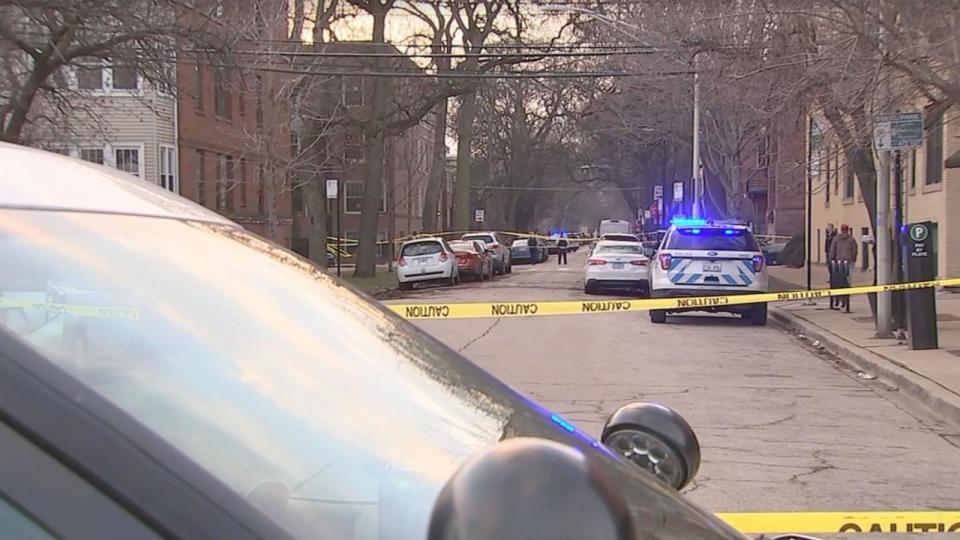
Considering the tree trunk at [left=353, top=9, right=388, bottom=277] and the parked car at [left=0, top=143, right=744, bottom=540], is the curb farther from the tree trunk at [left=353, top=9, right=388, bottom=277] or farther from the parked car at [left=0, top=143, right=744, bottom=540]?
the tree trunk at [left=353, top=9, right=388, bottom=277]

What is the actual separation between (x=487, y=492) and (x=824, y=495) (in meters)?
5.47

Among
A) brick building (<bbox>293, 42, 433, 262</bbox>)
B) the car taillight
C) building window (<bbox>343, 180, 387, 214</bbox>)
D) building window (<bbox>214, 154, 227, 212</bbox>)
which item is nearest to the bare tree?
the car taillight

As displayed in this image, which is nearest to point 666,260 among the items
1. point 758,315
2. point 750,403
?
point 758,315

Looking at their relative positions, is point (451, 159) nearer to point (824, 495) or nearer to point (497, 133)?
point (497, 133)

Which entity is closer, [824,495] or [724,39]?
[824,495]

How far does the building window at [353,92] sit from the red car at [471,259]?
6660 millimetres

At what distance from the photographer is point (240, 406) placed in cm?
146

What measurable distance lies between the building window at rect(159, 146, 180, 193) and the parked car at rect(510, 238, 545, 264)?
2217cm

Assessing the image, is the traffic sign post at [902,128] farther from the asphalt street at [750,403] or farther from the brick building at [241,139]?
the brick building at [241,139]

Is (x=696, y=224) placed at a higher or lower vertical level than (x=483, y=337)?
higher

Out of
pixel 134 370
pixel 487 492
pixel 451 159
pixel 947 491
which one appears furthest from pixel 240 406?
pixel 451 159

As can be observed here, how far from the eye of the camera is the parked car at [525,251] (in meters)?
51.3

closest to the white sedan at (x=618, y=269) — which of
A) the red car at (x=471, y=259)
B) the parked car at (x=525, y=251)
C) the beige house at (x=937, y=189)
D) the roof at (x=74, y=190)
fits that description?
the beige house at (x=937, y=189)

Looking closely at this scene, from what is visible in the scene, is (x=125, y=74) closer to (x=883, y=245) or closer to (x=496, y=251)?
(x=883, y=245)
